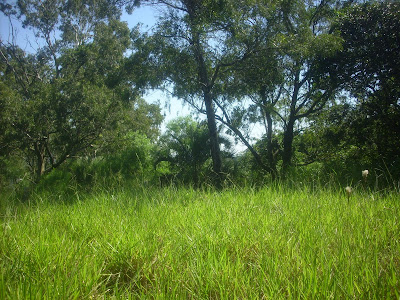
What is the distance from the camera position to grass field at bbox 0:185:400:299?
167 cm

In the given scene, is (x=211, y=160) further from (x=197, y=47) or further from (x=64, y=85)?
(x=64, y=85)

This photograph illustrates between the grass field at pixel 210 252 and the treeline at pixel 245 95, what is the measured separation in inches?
109

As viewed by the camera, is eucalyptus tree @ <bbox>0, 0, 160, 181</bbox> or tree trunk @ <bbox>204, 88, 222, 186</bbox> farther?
eucalyptus tree @ <bbox>0, 0, 160, 181</bbox>

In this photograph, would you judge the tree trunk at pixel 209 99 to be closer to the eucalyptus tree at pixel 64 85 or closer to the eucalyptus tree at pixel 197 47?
the eucalyptus tree at pixel 197 47

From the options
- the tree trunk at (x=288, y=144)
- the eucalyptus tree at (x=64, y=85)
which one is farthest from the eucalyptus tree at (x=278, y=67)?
the eucalyptus tree at (x=64, y=85)

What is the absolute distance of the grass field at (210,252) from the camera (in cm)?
167

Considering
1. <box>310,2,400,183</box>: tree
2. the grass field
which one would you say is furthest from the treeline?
the grass field

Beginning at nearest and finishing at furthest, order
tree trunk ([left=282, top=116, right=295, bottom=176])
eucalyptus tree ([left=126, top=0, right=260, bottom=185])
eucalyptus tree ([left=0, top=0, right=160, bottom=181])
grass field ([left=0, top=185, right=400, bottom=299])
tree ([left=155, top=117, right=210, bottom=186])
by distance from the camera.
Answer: grass field ([left=0, top=185, right=400, bottom=299]) → eucalyptus tree ([left=126, top=0, right=260, bottom=185]) → tree trunk ([left=282, top=116, right=295, bottom=176]) → tree ([left=155, top=117, right=210, bottom=186]) → eucalyptus tree ([left=0, top=0, right=160, bottom=181])

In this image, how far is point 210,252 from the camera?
6.79 feet

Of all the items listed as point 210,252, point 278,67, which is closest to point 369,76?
point 278,67

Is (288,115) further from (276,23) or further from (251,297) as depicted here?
(251,297)

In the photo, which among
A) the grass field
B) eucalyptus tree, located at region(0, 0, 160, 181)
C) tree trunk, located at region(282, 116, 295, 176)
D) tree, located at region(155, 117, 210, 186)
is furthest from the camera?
eucalyptus tree, located at region(0, 0, 160, 181)

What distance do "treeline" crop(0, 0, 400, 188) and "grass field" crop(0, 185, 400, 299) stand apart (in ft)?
9.06

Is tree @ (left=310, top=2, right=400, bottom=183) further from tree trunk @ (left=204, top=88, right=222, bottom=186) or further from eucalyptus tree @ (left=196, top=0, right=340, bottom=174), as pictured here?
tree trunk @ (left=204, top=88, right=222, bottom=186)
